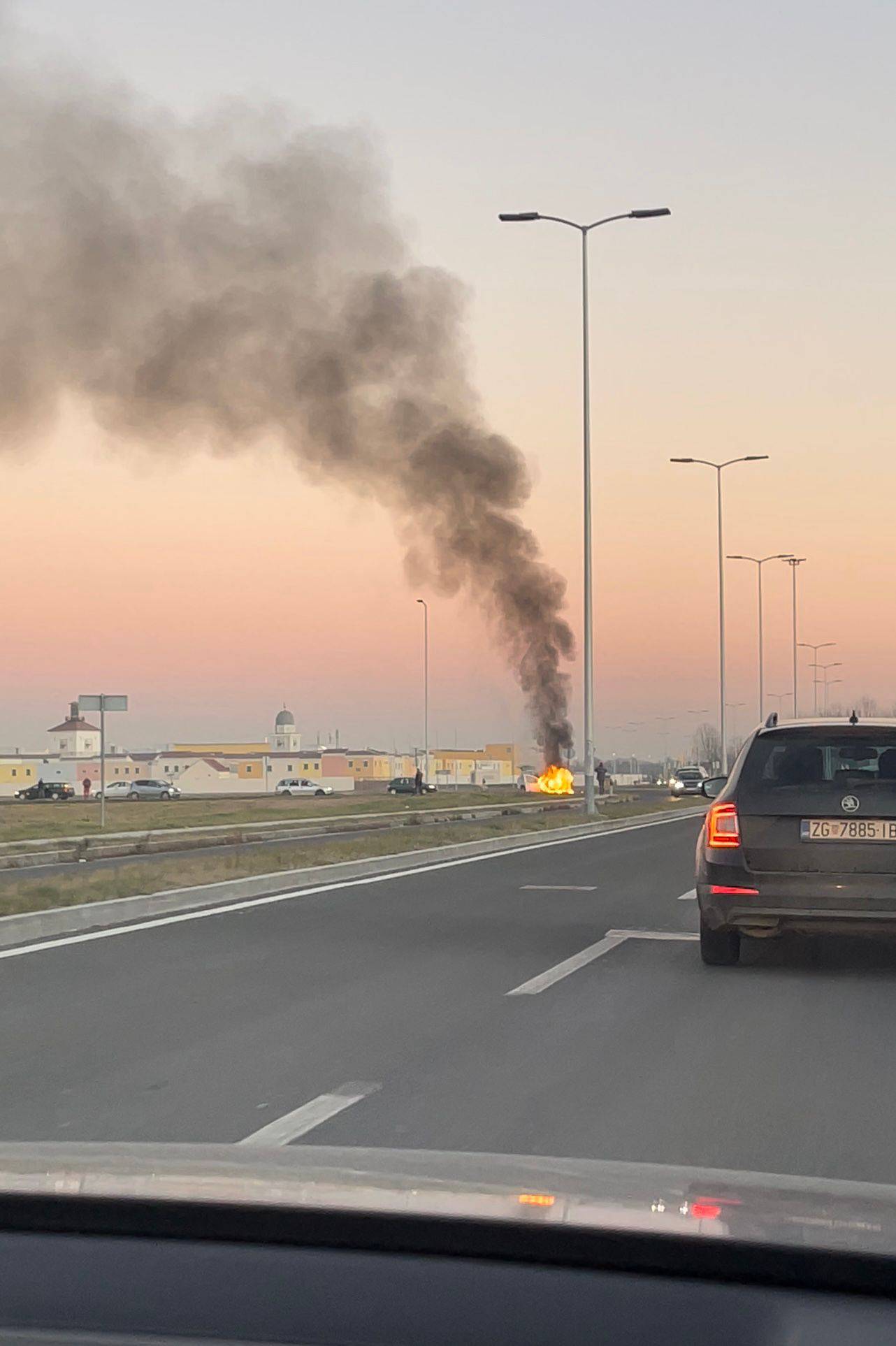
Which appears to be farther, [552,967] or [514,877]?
[514,877]

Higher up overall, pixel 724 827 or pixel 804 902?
pixel 724 827

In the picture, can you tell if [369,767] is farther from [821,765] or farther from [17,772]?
[821,765]

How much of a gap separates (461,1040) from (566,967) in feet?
9.35

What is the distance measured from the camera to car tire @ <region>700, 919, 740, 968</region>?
10698 mm

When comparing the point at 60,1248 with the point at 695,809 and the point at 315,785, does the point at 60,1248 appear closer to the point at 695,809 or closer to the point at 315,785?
the point at 695,809

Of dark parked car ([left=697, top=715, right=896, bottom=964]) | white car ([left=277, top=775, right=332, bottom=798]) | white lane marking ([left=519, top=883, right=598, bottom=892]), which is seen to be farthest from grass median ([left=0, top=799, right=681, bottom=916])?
white car ([left=277, top=775, right=332, bottom=798])

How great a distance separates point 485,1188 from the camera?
2529 millimetres

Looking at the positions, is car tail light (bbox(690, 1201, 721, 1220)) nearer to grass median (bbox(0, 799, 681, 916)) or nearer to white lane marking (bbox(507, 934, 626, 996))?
white lane marking (bbox(507, 934, 626, 996))

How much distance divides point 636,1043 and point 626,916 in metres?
6.31

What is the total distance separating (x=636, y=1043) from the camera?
799cm

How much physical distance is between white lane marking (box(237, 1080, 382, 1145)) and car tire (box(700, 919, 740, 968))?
13.9 ft

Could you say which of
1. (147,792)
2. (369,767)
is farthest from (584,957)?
(369,767)

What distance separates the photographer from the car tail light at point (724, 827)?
411 inches

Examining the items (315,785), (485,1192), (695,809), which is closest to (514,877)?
(485,1192)
